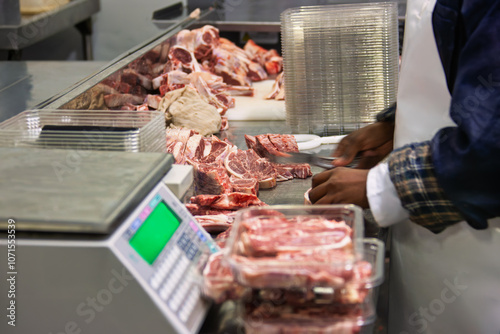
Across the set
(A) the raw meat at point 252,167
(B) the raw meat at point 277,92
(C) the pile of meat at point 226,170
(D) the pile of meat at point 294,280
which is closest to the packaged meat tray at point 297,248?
(D) the pile of meat at point 294,280

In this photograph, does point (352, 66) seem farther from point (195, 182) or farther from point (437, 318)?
point (437, 318)

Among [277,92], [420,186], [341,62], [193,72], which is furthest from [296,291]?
[277,92]

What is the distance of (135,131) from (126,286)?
1.55 feet

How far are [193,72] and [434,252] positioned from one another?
1700 millimetres

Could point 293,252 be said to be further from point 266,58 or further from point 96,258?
point 266,58

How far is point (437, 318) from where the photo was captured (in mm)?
1573

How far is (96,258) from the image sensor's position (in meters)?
1.01

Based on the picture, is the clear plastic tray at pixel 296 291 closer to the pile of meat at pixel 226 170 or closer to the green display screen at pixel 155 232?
Answer: the green display screen at pixel 155 232

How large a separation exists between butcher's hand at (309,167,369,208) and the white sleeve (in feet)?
0.18

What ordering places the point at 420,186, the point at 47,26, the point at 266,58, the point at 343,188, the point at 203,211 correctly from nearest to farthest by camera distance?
the point at 420,186
the point at 343,188
the point at 203,211
the point at 266,58
the point at 47,26

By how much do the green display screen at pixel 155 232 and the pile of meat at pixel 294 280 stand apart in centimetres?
10

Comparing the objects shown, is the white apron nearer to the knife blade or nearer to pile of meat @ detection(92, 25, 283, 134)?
the knife blade

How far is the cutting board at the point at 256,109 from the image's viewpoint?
2816 millimetres

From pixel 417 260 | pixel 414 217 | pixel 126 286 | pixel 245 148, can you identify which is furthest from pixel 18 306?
pixel 245 148
